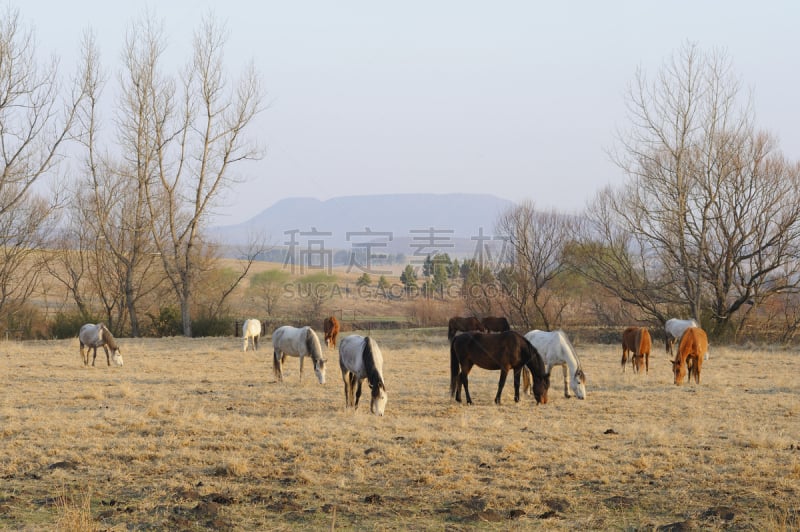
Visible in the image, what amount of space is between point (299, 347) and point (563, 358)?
5.54 metres

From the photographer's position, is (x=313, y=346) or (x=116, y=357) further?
(x=116, y=357)

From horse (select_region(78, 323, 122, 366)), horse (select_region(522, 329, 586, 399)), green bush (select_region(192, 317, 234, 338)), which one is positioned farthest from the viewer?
green bush (select_region(192, 317, 234, 338))

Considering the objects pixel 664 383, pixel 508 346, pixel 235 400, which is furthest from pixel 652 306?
pixel 235 400

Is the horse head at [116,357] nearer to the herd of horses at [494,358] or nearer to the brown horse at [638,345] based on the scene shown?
the herd of horses at [494,358]

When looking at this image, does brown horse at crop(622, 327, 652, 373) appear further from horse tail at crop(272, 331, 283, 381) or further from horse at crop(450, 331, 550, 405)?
horse tail at crop(272, 331, 283, 381)

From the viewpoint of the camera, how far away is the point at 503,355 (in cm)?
1288

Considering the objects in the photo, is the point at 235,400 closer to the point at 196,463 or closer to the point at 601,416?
the point at 196,463

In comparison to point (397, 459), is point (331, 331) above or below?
above

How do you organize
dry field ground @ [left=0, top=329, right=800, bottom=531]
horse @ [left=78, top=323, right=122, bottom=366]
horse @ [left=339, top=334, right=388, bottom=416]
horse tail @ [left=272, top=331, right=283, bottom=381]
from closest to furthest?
dry field ground @ [left=0, top=329, right=800, bottom=531] < horse @ [left=339, top=334, right=388, bottom=416] < horse tail @ [left=272, top=331, right=283, bottom=381] < horse @ [left=78, top=323, right=122, bottom=366]

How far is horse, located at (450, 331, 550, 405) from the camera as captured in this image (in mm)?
12872

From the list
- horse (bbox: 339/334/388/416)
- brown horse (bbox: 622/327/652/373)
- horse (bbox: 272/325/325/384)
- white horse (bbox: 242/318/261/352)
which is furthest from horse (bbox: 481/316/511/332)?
horse (bbox: 339/334/388/416)

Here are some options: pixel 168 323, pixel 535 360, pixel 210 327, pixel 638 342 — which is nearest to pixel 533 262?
pixel 210 327

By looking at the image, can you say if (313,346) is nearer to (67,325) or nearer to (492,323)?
(492,323)

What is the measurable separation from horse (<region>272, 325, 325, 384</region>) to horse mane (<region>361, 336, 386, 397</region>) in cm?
334
